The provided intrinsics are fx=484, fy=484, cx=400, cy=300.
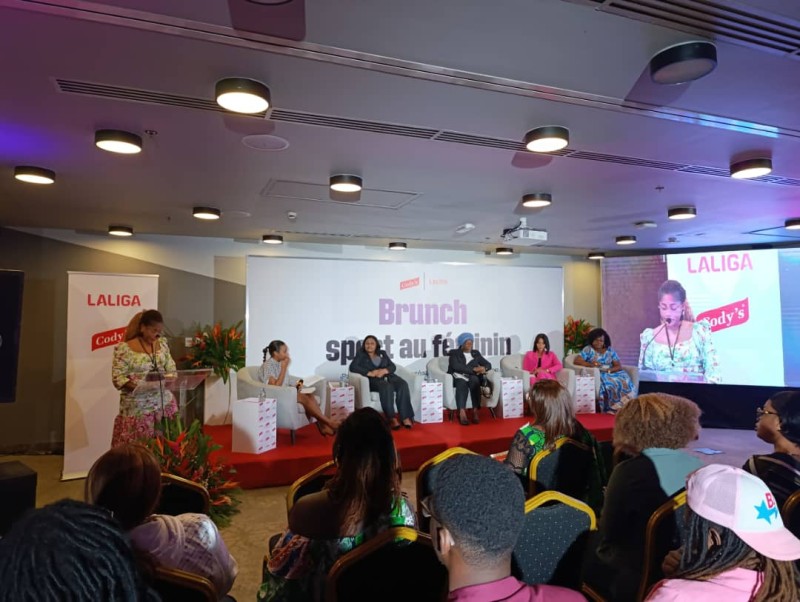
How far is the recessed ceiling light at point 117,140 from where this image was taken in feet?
8.81

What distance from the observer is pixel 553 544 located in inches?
61.5

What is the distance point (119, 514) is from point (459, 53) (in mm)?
1956

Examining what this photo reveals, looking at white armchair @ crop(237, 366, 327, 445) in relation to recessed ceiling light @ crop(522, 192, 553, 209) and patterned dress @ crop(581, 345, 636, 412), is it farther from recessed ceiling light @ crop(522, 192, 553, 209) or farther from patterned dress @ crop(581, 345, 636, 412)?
patterned dress @ crop(581, 345, 636, 412)

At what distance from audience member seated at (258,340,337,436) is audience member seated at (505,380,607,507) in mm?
3128

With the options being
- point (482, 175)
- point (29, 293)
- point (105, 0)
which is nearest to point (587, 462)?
point (482, 175)

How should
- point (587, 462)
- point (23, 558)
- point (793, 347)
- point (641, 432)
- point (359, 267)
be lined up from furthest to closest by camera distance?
point (359, 267), point (793, 347), point (587, 462), point (641, 432), point (23, 558)

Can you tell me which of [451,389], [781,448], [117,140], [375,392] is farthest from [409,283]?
[781,448]

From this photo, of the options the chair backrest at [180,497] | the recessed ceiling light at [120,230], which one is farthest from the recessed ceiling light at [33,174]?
the chair backrest at [180,497]

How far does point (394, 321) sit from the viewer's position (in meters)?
7.27

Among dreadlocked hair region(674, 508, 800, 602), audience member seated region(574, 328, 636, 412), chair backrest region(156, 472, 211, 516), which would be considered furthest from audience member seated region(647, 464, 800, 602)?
audience member seated region(574, 328, 636, 412)

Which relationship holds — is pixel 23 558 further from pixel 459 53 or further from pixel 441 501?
pixel 459 53

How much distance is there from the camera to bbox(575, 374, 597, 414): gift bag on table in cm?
683

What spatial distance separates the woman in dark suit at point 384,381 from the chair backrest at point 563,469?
136 inches

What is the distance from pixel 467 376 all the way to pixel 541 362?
4.11 feet
